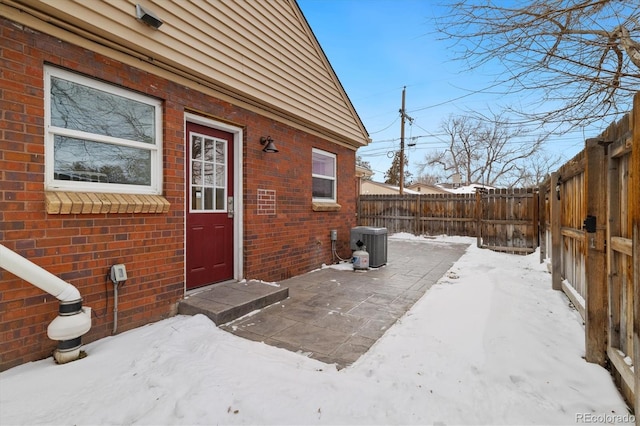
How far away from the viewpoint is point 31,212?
8.21ft

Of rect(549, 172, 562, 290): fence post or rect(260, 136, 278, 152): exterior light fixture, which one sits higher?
rect(260, 136, 278, 152): exterior light fixture

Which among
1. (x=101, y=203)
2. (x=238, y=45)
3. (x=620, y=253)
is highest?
(x=238, y=45)

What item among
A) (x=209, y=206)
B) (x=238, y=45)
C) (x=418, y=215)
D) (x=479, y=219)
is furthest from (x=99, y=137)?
(x=418, y=215)

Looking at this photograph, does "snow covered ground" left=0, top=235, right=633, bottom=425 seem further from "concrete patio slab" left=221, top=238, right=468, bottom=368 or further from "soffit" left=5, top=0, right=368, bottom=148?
"soffit" left=5, top=0, right=368, bottom=148

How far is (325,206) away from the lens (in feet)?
21.2

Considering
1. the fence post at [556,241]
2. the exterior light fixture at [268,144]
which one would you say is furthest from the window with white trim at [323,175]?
the fence post at [556,241]

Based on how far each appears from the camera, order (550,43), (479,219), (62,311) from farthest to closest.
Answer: (479,219) < (550,43) < (62,311)

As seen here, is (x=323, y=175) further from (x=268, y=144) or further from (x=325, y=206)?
(x=268, y=144)

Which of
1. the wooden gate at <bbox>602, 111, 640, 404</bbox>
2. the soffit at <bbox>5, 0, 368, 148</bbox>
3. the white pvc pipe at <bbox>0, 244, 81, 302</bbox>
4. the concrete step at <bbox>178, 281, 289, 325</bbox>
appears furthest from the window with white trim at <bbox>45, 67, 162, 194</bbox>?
the wooden gate at <bbox>602, 111, 640, 404</bbox>

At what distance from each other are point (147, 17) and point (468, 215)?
11532mm

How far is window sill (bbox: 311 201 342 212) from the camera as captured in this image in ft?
20.3

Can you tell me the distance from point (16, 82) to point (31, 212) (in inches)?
42.1

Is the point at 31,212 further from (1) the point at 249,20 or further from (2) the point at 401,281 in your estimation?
(2) the point at 401,281

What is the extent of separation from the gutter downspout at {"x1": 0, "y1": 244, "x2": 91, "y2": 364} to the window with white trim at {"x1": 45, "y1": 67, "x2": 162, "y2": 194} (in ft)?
2.62
